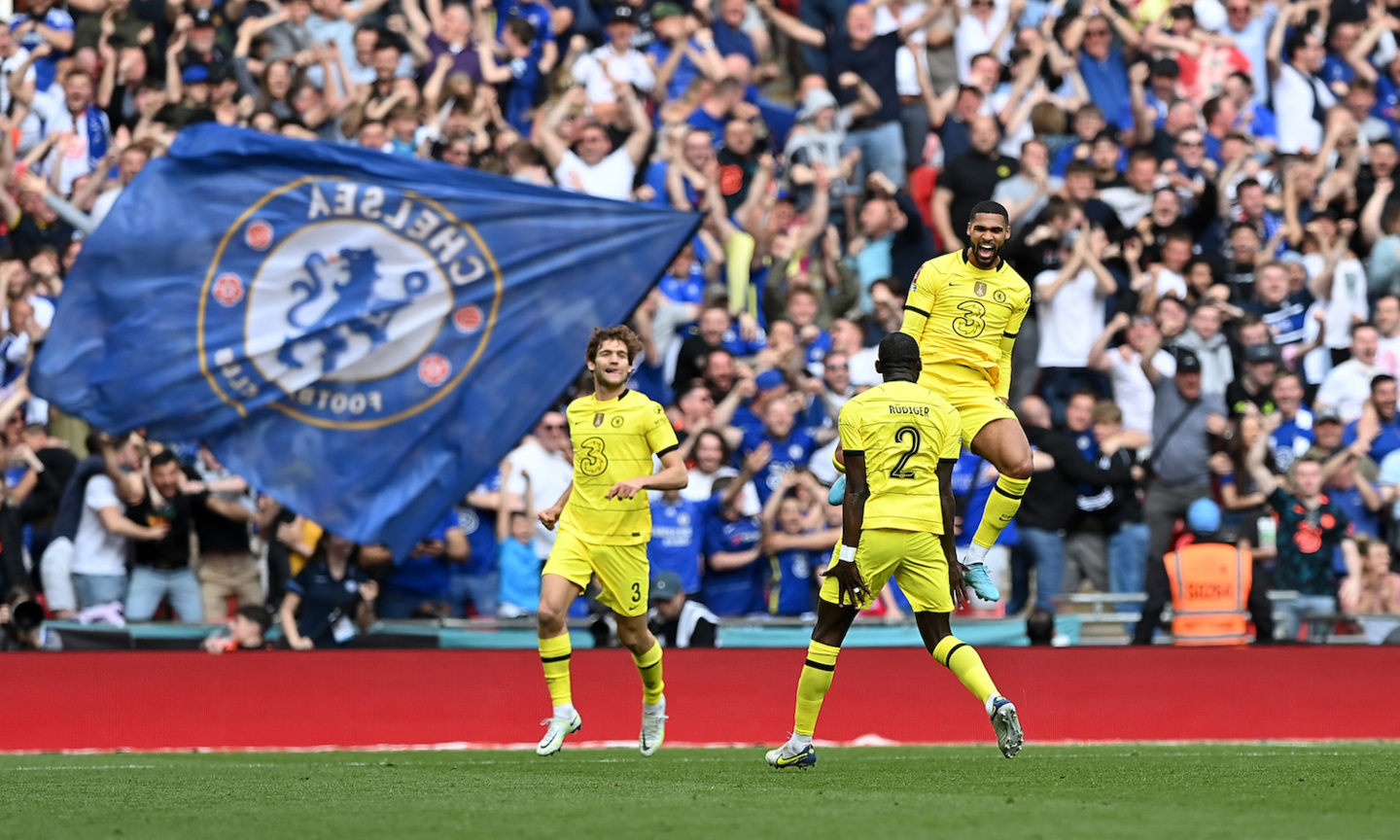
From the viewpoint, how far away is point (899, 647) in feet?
53.7

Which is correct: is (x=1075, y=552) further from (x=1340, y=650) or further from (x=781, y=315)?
(x=781, y=315)

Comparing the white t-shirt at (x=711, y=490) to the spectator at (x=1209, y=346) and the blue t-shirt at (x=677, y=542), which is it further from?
the spectator at (x=1209, y=346)

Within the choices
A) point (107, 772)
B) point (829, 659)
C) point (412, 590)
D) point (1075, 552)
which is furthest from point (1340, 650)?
point (107, 772)

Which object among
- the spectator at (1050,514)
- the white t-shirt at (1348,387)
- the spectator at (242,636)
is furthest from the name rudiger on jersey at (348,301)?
the white t-shirt at (1348,387)

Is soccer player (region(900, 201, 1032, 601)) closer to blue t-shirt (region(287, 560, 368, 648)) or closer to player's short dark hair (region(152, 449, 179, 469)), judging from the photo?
blue t-shirt (region(287, 560, 368, 648))

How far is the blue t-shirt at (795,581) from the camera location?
1697 cm

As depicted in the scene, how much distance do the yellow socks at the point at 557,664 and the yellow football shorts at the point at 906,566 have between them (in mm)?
2098

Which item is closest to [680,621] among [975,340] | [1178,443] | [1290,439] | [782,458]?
[782,458]

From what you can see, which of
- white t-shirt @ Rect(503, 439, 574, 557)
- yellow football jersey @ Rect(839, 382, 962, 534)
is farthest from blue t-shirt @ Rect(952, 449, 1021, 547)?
yellow football jersey @ Rect(839, 382, 962, 534)

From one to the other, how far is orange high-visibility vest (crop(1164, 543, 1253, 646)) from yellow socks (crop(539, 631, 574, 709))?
18.1 ft

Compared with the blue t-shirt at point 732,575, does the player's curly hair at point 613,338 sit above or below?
above

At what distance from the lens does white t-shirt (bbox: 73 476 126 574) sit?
16.7 meters

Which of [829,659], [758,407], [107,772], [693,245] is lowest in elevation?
[107,772]

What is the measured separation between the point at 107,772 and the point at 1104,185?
1163cm
